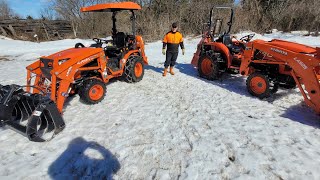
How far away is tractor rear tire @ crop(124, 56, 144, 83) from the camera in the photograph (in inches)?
258

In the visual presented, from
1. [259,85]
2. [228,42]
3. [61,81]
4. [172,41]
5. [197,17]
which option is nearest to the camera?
[61,81]

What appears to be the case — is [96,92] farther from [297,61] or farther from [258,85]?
[297,61]

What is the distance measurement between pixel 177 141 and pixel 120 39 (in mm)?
3898

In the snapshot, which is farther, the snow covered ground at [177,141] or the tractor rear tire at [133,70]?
the tractor rear tire at [133,70]

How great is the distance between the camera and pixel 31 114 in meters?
3.78

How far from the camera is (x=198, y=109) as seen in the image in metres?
5.06

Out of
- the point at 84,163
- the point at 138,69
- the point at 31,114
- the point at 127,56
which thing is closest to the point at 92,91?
the point at 31,114

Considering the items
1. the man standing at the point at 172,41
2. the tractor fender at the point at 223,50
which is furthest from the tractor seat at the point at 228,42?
the man standing at the point at 172,41

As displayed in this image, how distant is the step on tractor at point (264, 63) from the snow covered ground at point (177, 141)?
378mm

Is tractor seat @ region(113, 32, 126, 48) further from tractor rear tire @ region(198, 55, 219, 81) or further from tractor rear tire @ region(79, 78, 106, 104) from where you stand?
tractor rear tire @ region(198, 55, 219, 81)

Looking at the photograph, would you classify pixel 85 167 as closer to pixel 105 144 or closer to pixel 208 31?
pixel 105 144

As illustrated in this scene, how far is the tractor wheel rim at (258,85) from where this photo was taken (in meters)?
5.39

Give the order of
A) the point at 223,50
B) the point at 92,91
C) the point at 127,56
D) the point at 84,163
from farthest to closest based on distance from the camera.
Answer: the point at 223,50, the point at 127,56, the point at 92,91, the point at 84,163

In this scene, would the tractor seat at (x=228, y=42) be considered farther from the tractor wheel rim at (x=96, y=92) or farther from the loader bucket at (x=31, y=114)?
the loader bucket at (x=31, y=114)
